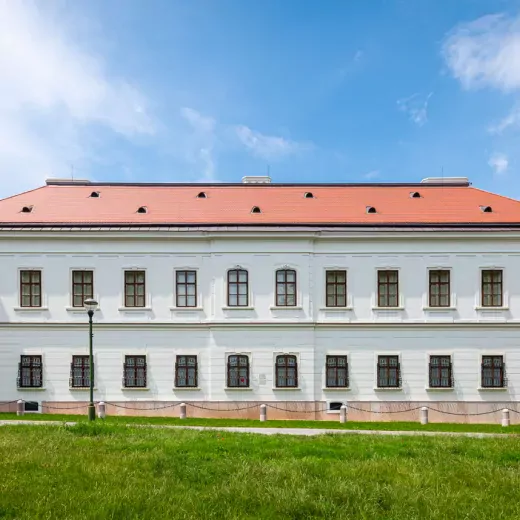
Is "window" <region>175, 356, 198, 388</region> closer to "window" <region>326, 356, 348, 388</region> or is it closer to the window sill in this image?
"window" <region>326, 356, 348, 388</region>

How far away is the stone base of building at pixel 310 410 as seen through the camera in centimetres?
2128

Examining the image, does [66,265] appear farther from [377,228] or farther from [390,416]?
[390,416]

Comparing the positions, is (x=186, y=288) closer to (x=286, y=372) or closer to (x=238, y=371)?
(x=238, y=371)

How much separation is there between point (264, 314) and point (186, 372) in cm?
438

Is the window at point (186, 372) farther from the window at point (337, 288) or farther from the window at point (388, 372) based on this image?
the window at point (388, 372)

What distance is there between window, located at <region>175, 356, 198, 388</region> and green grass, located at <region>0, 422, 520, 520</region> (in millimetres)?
8296

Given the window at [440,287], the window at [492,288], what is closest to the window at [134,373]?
the window at [440,287]

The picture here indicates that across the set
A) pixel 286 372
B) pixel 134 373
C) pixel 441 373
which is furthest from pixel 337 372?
pixel 134 373

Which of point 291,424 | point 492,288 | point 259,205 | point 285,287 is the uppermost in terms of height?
point 259,205

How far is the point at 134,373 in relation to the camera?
21719mm

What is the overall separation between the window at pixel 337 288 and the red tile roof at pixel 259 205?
96.6 inches

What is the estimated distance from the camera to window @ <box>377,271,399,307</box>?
22.2m

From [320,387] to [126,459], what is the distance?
12.6 meters

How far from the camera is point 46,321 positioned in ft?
71.8
